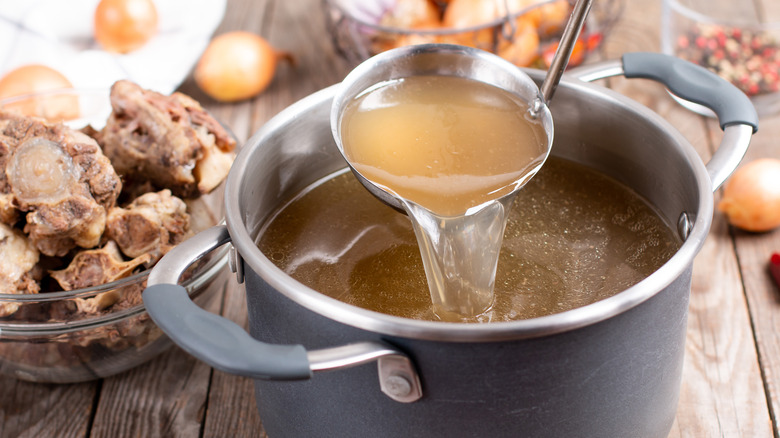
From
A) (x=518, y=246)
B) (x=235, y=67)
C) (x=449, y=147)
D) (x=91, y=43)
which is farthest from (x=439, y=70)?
(x=91, y=43)

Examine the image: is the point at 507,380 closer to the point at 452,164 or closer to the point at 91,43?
the point at 452,164

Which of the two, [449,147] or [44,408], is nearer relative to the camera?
[449,147]

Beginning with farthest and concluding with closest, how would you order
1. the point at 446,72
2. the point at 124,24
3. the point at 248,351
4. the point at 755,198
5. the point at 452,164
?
the point at 124,24, the point at 755,198, the point at 446,72, the point at 452,164, the point at 248,351

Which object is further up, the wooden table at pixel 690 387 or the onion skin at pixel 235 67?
the onion skin at pixel 235 67

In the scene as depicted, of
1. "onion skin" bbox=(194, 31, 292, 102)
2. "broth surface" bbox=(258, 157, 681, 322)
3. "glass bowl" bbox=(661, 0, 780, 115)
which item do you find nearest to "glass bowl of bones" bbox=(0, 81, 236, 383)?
"broth surface" bbox=(258, 157, 681, 322)

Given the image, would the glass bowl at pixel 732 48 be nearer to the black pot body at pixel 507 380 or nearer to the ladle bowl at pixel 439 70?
the ladle bowl at pixel 439 70

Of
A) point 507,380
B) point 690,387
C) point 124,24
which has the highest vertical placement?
point 507,380

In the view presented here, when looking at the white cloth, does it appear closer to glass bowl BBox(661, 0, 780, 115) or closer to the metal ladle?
the metal ladle

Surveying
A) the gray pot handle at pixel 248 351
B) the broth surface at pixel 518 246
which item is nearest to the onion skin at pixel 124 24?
the broth surface at pixel 518 246
